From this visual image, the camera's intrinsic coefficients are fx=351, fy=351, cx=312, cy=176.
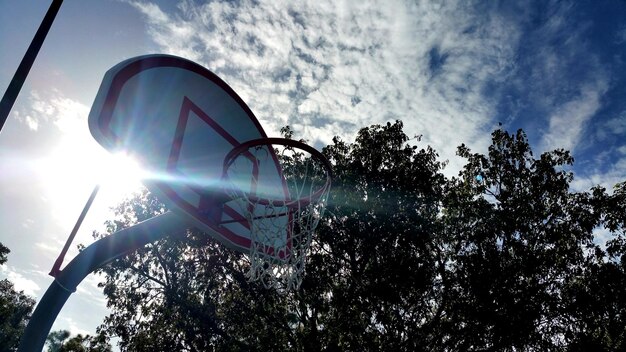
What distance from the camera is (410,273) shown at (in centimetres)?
1110

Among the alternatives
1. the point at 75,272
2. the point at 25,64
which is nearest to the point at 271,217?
the point at 75,272

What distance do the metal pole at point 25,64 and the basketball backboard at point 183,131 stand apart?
2.14ft

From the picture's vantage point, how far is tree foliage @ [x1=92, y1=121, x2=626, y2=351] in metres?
10.6

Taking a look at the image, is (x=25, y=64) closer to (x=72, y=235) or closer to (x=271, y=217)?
(x=72, y=235)

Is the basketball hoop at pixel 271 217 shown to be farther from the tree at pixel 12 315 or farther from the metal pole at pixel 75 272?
the tree at pixel 12 315

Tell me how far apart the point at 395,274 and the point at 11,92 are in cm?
1023

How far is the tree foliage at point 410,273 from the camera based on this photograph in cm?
1064

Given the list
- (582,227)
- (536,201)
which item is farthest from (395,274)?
(582,227)

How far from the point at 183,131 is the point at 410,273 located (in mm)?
8648

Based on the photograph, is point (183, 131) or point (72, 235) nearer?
point (72, 235)

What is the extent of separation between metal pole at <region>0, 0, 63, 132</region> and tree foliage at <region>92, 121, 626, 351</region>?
9856mm

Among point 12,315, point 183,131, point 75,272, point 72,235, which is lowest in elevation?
point 12,315

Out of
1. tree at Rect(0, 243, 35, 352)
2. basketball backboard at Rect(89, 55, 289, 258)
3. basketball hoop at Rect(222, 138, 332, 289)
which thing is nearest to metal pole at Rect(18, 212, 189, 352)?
basketball backboard at Rect(89, 55, 289, 258)

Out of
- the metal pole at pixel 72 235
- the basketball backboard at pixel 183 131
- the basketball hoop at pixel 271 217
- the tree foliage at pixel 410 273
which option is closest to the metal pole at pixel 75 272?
the metal pole at pixel 72 235
